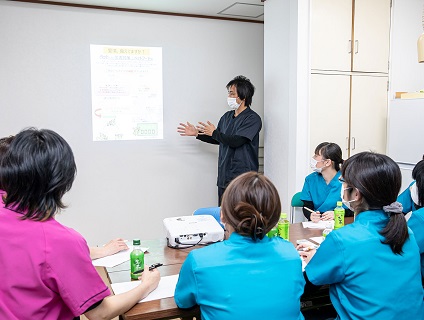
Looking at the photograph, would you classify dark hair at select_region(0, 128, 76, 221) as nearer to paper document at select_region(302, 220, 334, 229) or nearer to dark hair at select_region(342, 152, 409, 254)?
dark hair at select_region(342, 152, 409, 254)

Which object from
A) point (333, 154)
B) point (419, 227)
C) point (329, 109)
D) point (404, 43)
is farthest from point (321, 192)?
point (404, 43)

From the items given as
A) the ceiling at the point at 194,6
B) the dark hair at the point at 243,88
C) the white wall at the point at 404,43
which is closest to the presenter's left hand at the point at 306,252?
the dark hair at the point at 243,88

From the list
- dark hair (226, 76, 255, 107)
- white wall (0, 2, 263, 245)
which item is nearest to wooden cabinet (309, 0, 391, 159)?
dark hair (226, 76, 255, 107)

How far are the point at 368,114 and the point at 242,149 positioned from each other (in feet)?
3.91

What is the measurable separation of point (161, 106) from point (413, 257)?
10.1ft

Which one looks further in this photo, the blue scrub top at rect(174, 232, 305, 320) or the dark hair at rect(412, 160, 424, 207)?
the dark hair at rect(412, 160, 424, 207)

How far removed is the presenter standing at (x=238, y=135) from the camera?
356 cm

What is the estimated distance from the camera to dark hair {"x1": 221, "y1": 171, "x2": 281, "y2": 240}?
1.28 meters

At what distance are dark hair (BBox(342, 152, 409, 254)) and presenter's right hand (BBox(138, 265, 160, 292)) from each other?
87cm

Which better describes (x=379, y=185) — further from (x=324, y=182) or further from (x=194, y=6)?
(x=194, y=6)

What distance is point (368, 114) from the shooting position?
3.60m

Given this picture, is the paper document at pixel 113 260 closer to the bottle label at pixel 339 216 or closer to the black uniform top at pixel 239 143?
the bottle label at pixel 339 216

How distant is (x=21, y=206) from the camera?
116 cm

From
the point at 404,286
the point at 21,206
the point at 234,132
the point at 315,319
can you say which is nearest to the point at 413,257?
the point at 404,286
